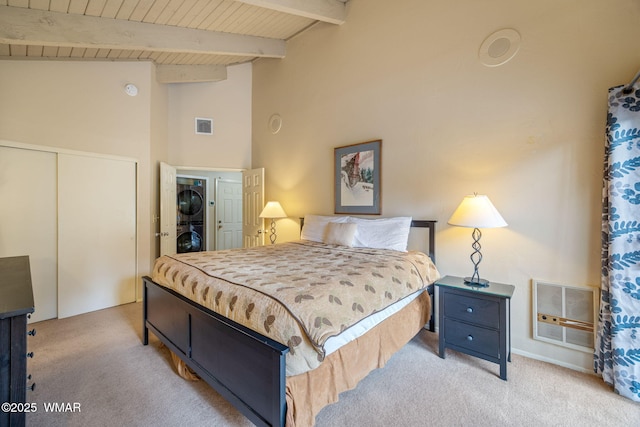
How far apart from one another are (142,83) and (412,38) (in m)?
3.63

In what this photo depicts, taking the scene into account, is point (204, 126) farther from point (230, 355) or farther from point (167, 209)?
point (230, 355)

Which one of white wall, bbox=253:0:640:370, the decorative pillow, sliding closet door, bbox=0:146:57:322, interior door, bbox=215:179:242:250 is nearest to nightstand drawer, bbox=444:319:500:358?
white wall, bbox=253:0:640:370

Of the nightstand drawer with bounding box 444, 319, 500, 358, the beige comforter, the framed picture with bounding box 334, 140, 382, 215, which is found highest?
the framed picture with bounding box 334, 140, 382, 215

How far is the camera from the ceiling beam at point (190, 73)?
4301 mm

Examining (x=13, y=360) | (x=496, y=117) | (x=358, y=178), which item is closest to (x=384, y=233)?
(x=358, y=178)

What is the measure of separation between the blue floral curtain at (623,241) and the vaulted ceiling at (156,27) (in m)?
3.15

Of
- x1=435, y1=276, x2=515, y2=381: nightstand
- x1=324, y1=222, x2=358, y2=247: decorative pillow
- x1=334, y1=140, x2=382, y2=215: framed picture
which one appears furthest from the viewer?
x1=334, y1=140, x2=382, y2=215: framed picture

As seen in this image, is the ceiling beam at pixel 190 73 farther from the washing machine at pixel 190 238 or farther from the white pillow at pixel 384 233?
the white pillow at pixel 384 233

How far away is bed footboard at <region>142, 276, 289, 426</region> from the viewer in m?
1.32

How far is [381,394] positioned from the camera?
1923 mm

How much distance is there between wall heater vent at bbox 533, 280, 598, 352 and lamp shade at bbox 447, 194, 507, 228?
2.35 feet

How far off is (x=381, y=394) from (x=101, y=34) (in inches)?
168

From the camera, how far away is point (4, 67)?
2.96 m

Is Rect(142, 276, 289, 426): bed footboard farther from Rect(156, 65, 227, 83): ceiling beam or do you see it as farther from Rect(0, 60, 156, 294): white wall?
Rect(156, 65, 227, 83): ceiling beam
